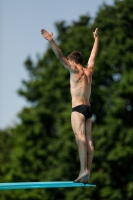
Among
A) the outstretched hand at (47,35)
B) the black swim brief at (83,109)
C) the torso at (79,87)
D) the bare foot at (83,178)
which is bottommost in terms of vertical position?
the bare foot at (83,178)

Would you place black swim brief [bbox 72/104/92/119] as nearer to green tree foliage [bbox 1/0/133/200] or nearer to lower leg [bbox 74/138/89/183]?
lower leg [bbox 74/138/89/183]

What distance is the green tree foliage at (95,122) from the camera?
135 ft

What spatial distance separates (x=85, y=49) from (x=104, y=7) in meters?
3.18

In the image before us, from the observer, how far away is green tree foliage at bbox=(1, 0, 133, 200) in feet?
135

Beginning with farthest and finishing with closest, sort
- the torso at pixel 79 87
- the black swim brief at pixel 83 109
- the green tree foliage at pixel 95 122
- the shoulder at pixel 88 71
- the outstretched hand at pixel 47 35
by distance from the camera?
the green tree foliage at pixel 95 122, the shoulder at pixel 88 71, the torso at pixel 79 87, the black swim brief at pixel 83 109, the outstretched hand at pixel 47 35

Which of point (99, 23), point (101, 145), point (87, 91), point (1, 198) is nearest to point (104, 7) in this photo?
point (99, 23)

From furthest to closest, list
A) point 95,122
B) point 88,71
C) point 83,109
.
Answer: point 95,122, point 88,71, point 83,109

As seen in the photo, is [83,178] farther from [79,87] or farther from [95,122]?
[95,122]

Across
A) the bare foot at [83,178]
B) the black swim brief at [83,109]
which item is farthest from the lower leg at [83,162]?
the black swim brief at [83,109]

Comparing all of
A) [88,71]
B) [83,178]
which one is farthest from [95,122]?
[83,178]

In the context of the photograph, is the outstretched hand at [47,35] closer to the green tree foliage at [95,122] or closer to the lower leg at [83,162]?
the lower leg at [83,162]

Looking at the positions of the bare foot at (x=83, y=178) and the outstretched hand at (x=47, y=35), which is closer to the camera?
the outstretched hand at (x=47, y=35)

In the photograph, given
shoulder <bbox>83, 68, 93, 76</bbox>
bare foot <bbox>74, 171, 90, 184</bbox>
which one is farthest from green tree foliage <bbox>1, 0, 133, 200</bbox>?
bare foot <bbox>74, 171, 90, 184</bbox>

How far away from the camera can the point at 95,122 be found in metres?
43.6
